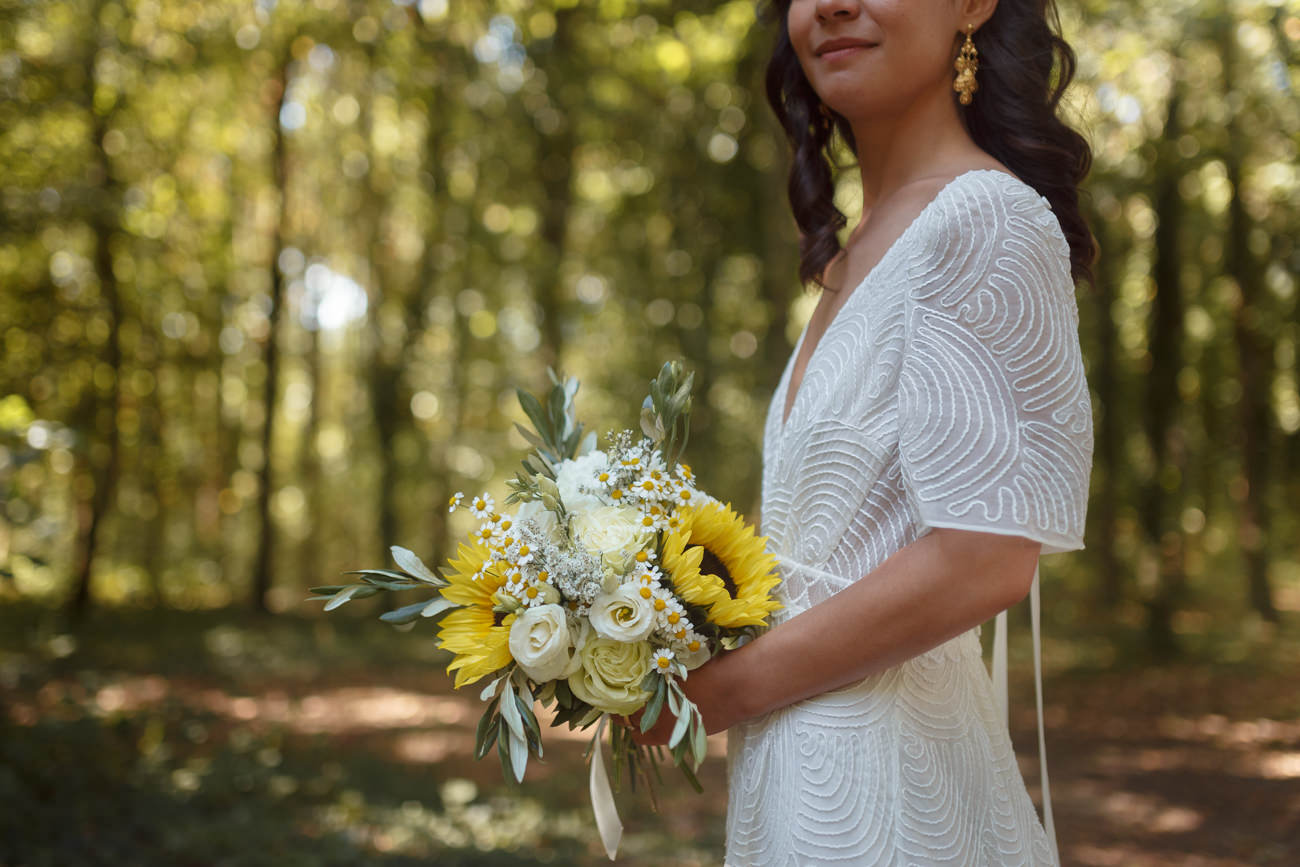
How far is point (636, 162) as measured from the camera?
15.5 m

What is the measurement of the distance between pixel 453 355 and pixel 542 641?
20.0 metres

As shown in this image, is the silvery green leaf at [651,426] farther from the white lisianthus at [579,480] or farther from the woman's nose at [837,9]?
the woman's nose at [837,9]

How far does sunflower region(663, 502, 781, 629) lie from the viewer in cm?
148

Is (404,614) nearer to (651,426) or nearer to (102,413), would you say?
(651,426)

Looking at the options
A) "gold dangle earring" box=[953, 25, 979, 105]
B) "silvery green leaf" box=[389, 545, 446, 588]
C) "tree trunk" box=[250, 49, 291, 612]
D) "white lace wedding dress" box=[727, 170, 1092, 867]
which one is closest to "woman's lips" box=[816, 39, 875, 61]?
"gold dangle earring" box=[953, 25, 979, 105]

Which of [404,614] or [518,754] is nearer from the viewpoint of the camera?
[518,754]

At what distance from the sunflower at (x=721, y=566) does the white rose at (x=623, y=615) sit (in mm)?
81

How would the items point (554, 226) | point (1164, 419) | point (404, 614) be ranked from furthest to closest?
1. point (554, 226)
2. point (1164, 419)
3. point (404, 614)

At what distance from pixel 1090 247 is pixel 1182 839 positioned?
7090 mm

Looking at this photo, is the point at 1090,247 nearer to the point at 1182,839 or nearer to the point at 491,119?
the point at 1182,839

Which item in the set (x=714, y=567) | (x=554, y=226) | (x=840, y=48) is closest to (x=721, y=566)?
(x=714, y=567)

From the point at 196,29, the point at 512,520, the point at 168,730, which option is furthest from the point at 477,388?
the point at 512,520

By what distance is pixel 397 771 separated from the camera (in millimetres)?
8570

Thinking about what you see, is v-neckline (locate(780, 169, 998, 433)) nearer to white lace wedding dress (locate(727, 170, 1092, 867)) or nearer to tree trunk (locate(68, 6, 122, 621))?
white lace wedding dress (locate(727, 170, 1092, 867))
